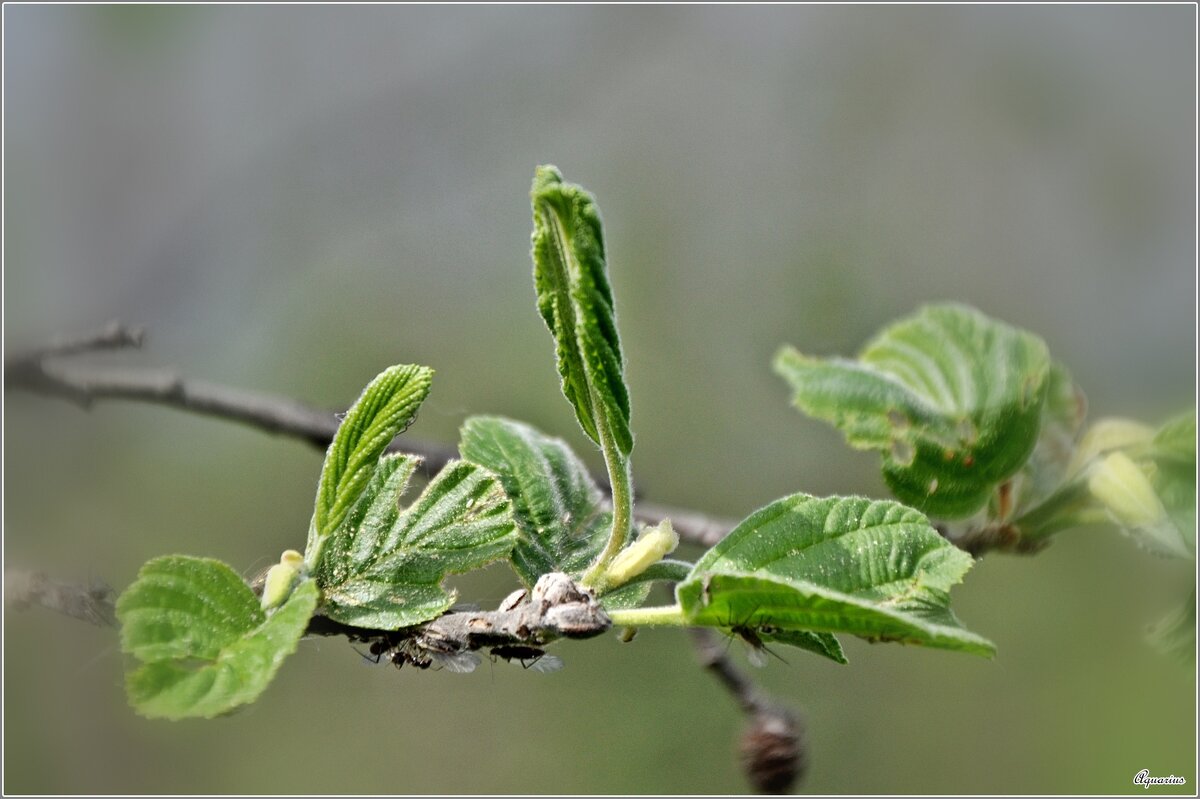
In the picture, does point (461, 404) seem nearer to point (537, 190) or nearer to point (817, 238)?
point (817, 238)

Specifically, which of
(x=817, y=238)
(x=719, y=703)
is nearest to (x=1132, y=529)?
(x=719, y=703)

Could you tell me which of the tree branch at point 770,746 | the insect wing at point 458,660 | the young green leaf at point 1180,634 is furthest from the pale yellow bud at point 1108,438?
the insect wing at point 458,660

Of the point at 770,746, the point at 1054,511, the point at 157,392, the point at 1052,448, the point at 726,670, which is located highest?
the point at 157,392

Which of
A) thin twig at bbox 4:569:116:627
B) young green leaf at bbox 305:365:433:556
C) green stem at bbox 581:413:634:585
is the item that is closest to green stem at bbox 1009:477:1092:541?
green stem at bbox 581:413:634:585

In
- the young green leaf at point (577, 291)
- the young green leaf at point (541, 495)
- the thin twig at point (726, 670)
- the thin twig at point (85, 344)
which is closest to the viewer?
the young green leaf at point (577, 291)

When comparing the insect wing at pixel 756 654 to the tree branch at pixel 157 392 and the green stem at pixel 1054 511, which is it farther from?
the tree branch at pixel 157 392

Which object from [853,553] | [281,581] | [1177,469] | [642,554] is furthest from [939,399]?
[281,581]

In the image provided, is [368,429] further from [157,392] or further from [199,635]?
[157,392]
